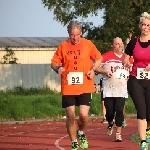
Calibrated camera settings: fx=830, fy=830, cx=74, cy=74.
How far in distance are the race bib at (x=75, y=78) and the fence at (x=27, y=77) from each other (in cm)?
3159

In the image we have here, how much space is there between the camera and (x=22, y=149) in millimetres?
16250

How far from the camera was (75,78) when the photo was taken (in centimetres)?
1397

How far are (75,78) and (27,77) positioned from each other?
33.3 metres

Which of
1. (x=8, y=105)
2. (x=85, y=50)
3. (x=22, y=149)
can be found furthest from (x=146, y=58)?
(x=8, y=105)

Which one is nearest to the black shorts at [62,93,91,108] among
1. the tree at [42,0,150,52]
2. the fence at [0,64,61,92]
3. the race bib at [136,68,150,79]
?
the race bib at [136,68,150,79]

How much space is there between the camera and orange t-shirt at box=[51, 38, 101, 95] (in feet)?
46.0

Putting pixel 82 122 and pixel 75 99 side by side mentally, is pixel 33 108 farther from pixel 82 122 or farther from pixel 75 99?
pixel 75 99

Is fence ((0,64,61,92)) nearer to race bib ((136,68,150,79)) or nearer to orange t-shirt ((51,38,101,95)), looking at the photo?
orange t-shirt ((51,38,101,95))

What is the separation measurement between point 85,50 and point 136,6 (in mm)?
36168

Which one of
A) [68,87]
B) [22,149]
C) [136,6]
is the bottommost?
[22,149]

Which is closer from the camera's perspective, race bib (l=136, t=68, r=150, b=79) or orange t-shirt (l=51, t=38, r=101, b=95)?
race bib (l=136, t=68, r=150, b=79)

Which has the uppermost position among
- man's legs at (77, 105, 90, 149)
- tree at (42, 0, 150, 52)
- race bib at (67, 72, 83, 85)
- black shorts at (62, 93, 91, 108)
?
tree at (42, 0, 150, 52)

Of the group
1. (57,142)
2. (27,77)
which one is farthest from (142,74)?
(27,77)

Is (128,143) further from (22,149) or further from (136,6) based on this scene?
(136,6)
